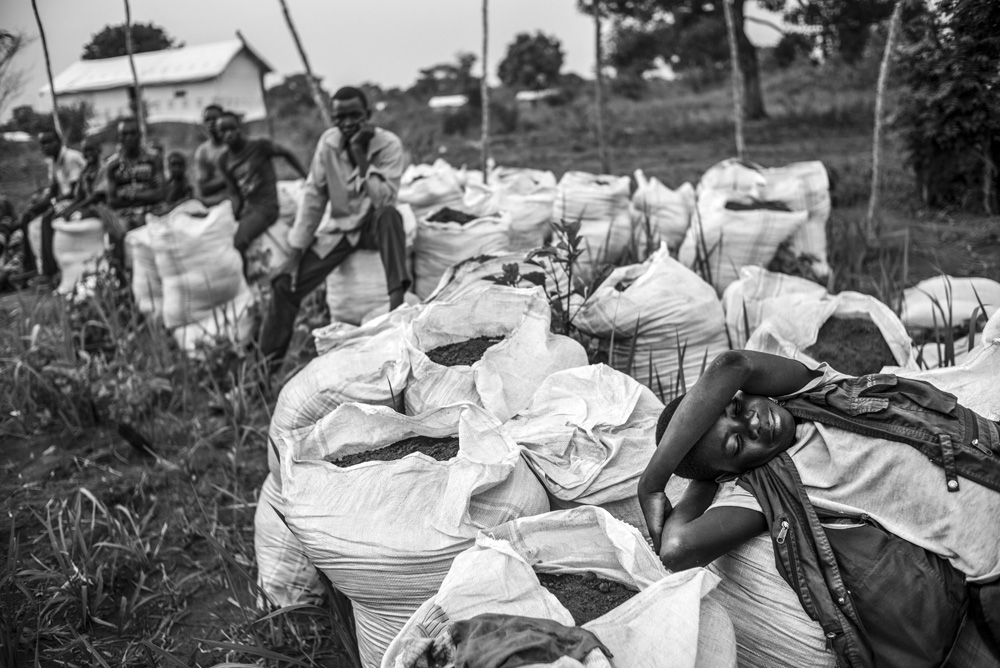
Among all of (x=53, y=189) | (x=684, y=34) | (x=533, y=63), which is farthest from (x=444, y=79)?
(x=53, y=189)

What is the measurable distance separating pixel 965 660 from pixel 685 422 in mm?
575

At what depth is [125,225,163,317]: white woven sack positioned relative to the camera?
4.36 metres

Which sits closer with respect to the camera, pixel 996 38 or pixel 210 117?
pixel 996 38

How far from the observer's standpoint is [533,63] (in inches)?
950

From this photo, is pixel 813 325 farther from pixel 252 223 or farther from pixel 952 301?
pixel 252 223

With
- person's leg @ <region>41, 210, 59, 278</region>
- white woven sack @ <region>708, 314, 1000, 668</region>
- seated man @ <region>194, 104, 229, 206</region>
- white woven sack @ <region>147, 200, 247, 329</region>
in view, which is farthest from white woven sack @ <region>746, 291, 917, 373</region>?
person's leg @ <region>41, 210, 59, 278</region>

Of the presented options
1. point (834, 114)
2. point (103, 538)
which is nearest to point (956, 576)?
point (103, 538)

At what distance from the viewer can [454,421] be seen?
1.86m

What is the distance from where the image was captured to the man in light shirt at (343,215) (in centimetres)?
359

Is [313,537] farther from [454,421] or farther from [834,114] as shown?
[834,114]

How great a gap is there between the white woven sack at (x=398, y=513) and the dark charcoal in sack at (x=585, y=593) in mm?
211

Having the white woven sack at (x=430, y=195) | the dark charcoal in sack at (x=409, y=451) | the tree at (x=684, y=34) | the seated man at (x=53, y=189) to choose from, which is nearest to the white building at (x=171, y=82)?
the tree at (x=684, y=34)

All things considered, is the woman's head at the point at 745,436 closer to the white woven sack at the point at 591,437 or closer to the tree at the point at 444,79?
the white woven sack at the point at 591,437

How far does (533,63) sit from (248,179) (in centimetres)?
2096
